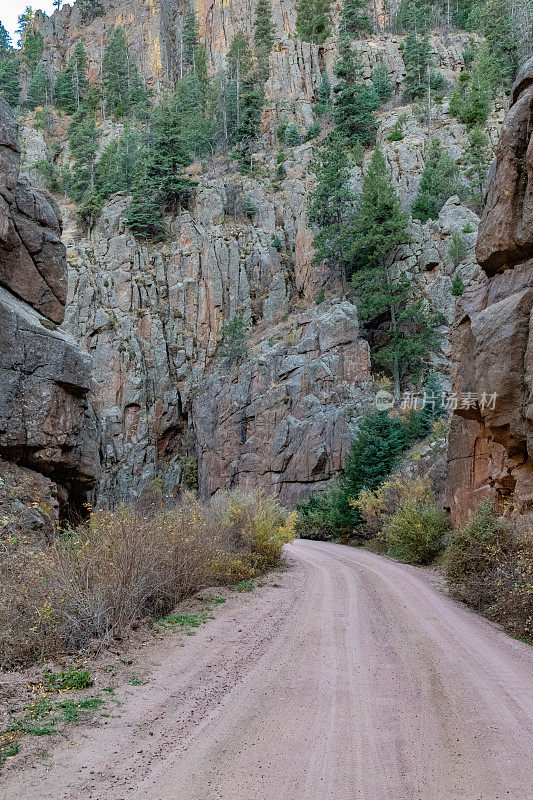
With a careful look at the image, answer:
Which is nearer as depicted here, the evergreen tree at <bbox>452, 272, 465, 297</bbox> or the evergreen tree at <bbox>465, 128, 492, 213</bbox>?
the evergreen tree at <bbox>452, 272, 465, 297</bbox>

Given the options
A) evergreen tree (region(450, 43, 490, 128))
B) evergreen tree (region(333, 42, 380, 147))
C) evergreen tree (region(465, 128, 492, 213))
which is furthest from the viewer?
evergreen tree (region(333, 42, 380, 147))

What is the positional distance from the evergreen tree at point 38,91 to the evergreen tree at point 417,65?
46.9 metres

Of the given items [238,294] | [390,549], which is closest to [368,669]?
[390,549]

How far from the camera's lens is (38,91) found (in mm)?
68938

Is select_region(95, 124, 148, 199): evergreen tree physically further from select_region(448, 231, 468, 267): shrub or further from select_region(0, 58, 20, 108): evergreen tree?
select_region(448, 231, 468, 267): shrub

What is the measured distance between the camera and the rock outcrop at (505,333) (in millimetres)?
10594

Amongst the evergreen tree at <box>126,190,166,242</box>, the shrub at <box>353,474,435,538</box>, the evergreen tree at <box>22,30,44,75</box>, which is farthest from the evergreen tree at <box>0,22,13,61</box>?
the shrub at <box>353,474,435,538</box>

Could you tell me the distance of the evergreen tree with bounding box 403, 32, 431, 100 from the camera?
51.3 metres

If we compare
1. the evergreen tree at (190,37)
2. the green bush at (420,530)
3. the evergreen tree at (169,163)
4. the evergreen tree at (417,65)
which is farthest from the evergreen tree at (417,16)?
the green bush at (420,530)

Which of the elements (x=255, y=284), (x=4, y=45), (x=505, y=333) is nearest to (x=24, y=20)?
(x=4, y=45)

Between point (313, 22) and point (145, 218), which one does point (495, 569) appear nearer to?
point (145, 218)

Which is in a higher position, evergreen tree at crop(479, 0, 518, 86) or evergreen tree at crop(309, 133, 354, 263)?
evergreen tree at crop(479, 0, 518, 86)

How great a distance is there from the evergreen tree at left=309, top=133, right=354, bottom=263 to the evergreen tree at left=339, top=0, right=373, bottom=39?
29681 millimetres

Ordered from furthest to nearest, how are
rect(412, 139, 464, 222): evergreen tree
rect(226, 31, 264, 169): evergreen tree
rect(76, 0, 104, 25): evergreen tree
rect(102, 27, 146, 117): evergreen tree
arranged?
rect(76, 0, 104, 25): evergreen tree → rect(102, 27, 146, 117): evergreen tree → rect(226, 31, 264, 169): evergreen tree → rect(412, 139, 464, 222): evergreen tree
